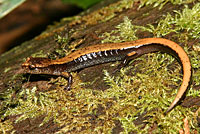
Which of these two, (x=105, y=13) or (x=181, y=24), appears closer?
(x=181, y=24)

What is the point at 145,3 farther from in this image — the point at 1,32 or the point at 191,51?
the point at 1,32

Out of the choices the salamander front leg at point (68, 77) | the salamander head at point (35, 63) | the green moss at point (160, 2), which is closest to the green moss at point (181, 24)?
the green moss at point (160, 2)

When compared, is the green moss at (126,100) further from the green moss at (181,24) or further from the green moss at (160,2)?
the green moss at (160,2)

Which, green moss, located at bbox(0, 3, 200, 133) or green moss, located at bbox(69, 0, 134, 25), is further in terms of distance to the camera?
green moss, located at bbox(69, 0, 134, 25)

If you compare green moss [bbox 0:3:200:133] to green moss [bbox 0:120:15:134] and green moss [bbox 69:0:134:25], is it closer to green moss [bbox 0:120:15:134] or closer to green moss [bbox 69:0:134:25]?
green moss [bbox 0:120:15:134]

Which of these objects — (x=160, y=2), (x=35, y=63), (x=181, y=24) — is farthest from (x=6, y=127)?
(x=160, y=2)

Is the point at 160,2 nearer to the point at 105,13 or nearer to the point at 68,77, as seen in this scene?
the point at 105,13

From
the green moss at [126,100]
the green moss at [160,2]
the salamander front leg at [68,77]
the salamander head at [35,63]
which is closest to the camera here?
the green moss at [126,100]

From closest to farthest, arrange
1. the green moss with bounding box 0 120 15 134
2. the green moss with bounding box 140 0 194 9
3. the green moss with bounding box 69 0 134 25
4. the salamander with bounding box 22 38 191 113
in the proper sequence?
the green moss with bounding box 0 120 15 134
the salamander with bounding box 22 38 191 113
the green moss with bounding box 140 0 194 9
the green moss with bounding box 69 0 134 25

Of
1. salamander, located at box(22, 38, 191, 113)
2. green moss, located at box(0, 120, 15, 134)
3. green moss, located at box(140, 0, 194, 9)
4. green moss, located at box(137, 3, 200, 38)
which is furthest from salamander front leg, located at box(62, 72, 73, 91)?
green moss, located at box(140, 0, 194, 9)

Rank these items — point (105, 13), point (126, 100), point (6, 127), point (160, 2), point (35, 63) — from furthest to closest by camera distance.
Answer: point (105, 13), point (160, 2), point (35, 63), point (6, 127), point (126, 100)

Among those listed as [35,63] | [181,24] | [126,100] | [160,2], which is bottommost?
[126,100]
